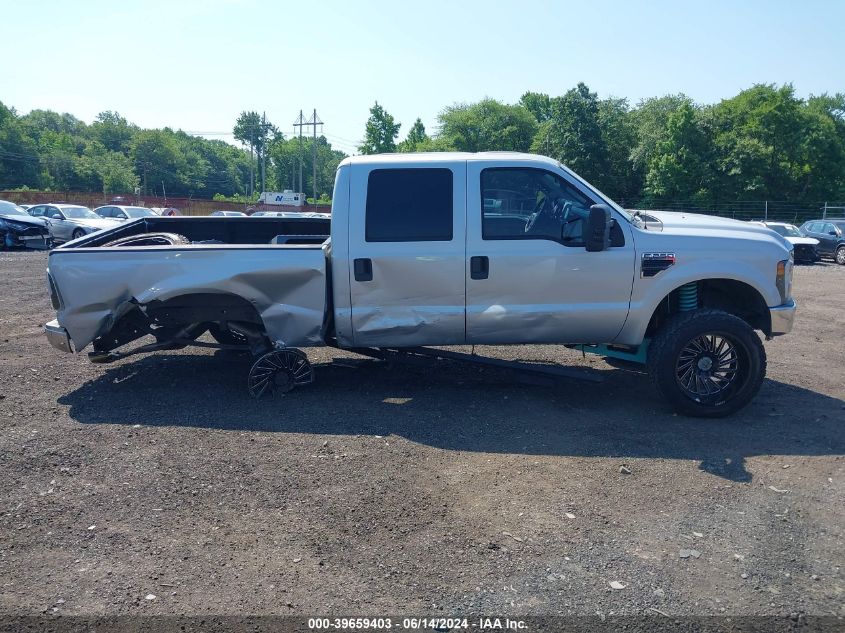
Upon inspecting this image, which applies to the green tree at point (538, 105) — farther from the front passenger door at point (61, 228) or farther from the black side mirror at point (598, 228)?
the black side mirror at point (598, 228)

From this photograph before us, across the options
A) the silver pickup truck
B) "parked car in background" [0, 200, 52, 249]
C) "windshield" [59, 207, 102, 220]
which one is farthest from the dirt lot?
"windshield" [59, 207, 102, 220]

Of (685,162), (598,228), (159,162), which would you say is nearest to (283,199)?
(685,162)

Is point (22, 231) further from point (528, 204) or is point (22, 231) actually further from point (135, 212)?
point (528, 204)

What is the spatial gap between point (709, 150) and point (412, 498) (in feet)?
161

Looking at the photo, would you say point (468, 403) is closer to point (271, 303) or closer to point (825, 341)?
point (271, 303)

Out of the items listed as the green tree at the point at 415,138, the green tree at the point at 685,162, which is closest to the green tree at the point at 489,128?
the green tree at the point at 415,138

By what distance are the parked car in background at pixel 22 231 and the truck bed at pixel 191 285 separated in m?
20.2

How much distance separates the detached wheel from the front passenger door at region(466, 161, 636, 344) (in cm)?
163

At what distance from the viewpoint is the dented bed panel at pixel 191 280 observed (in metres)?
6.16

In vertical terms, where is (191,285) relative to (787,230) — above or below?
below

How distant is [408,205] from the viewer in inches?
241

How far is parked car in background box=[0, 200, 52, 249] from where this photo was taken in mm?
23438

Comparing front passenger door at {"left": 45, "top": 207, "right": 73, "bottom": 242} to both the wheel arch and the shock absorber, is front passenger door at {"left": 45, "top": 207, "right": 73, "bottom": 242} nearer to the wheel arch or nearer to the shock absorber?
the wheel arch

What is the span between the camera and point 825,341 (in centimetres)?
915
